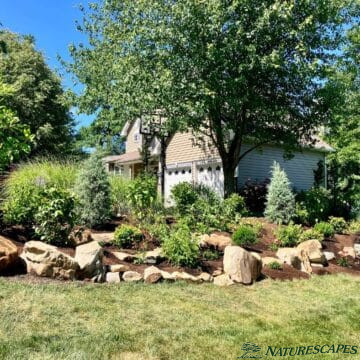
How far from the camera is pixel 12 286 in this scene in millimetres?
4863

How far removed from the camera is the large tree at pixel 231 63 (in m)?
10.8

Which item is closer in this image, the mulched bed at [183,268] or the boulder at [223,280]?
the boulder at [223,280]

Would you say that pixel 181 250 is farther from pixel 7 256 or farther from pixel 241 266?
Answer: pixel 7 256

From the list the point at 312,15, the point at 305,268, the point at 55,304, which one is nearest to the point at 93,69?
the point at 312,15

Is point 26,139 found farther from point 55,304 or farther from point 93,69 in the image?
point 93,69

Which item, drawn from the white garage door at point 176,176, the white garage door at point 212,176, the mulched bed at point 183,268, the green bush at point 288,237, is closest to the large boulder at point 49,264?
the mulched bed at point 183,268

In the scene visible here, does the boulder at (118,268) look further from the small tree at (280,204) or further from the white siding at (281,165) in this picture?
the white siding at (281,165)

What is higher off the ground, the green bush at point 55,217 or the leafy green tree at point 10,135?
the leafy green tree at point 10,135

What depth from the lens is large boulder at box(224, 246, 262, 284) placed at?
6.26m

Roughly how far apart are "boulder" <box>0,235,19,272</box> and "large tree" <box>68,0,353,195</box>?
22.1 feet

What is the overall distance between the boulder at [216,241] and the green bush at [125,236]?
1309 millimetres

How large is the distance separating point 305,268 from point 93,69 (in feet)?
41.3

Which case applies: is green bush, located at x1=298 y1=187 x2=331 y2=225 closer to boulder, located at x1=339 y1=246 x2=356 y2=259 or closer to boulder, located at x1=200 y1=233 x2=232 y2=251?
boulder, located at x1=339 y1=246 x2=356 y2=259

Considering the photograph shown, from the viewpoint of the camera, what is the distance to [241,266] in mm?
6324
